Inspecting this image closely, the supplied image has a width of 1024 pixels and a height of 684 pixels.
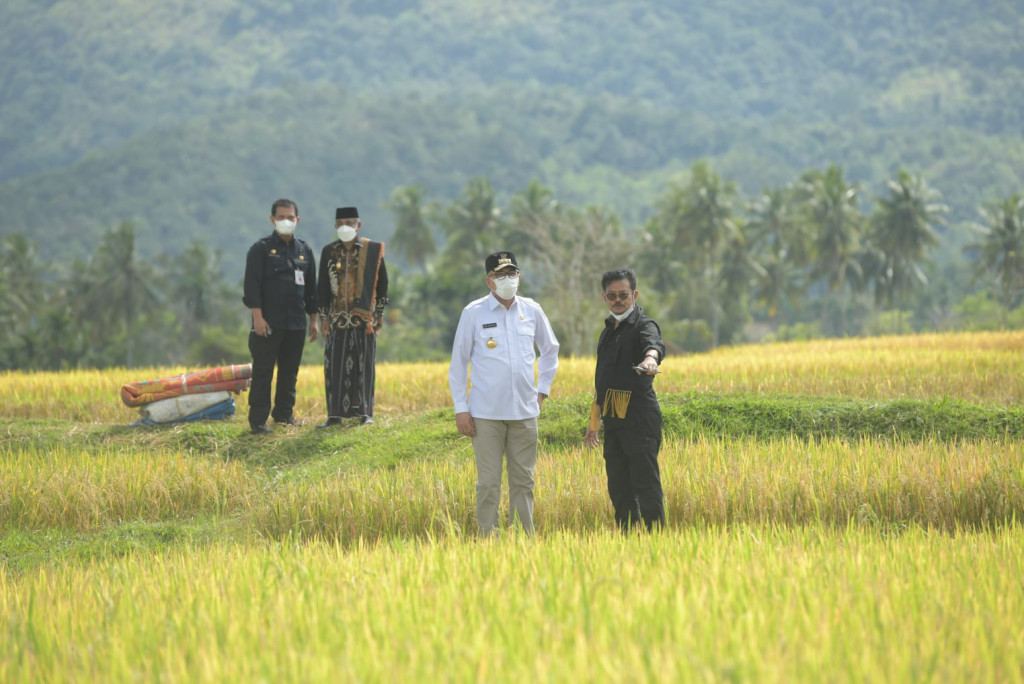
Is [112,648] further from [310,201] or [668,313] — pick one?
[310,201]

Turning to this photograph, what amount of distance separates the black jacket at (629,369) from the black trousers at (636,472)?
6 centimetres

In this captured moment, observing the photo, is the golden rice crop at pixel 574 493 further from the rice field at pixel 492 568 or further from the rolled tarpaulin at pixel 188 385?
the rolled tarpaulin at pixel 188 385

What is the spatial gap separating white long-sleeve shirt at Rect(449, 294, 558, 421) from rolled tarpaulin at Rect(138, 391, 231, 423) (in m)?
6.05

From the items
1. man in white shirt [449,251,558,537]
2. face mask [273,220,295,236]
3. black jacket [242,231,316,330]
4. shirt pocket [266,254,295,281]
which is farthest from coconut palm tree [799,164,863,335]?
man in white shirt [449,251,558,537]

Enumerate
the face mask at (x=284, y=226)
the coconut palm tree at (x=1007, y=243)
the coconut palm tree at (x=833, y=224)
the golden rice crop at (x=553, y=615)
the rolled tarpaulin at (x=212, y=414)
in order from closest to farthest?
the golden rice crop at (x=553, y=615) → the face mask at (x=284, y=226) → the rolled tarpaulin at (x=212, y=414) → the coconut palm tree at (x=1007, y=243) → the coconut palm tree at (x=833, y=224)

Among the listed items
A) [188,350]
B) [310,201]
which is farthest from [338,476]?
[310,201]

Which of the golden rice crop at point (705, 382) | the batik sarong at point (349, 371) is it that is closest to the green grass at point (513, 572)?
the batik sarong at point (349, 371)

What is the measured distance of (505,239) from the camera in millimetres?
71312

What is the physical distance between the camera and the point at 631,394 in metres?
6.43

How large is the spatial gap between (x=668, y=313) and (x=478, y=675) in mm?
68194

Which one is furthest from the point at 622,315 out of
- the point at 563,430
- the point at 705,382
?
the point at 705,382

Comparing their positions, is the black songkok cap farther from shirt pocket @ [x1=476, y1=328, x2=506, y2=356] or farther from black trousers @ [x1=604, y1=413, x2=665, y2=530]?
black trousers @ [x1=604, y1=413, x2=665, y2=530]

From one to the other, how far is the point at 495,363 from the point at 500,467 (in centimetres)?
70

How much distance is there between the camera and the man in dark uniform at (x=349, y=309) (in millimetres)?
10859
